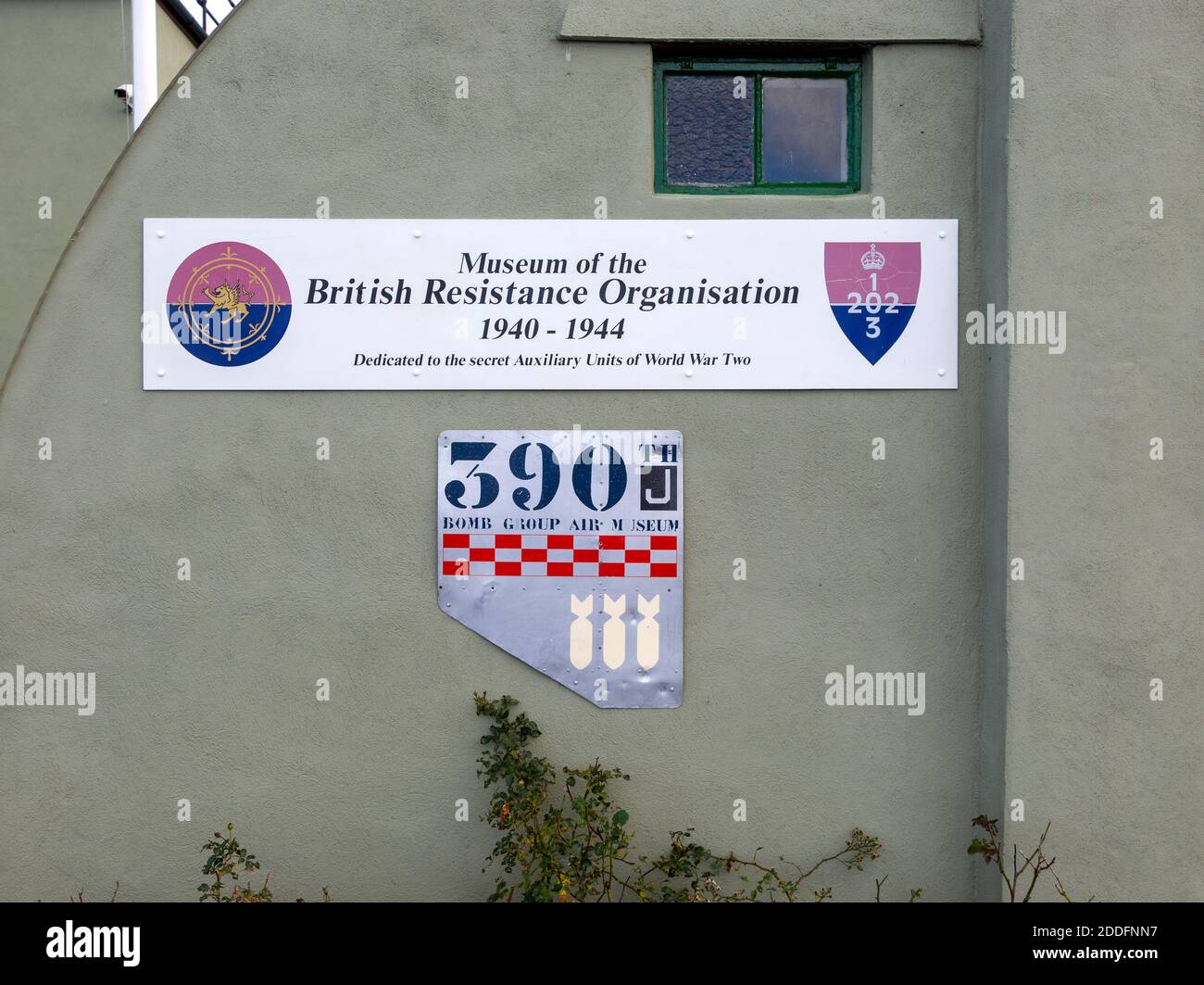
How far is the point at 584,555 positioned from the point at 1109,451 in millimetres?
2068

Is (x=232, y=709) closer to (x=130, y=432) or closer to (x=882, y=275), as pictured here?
(x=130, y=432)

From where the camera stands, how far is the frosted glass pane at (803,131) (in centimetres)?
388

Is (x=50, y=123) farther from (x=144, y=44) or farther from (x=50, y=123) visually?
(x=144, y=44)

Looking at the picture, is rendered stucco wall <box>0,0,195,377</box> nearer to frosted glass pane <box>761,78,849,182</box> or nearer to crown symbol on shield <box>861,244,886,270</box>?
frosted glass pane <box>761,78,849,182</box>

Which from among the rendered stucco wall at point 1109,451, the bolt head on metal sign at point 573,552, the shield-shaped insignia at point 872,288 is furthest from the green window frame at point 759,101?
the bolt head on metal sign at point 573,552

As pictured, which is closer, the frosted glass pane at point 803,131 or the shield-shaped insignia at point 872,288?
the shield-shaped insignia at point 872,288

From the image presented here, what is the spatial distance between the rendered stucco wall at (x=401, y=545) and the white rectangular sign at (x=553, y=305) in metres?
0.09

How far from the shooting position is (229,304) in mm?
3756

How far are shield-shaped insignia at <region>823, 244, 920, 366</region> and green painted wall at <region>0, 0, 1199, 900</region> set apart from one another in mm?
183

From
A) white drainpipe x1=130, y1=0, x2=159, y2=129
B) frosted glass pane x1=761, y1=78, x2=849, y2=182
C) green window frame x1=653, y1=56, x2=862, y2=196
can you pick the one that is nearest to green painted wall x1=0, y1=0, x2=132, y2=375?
white drainpipe x1=130, y1=0, x2=159, y2=129

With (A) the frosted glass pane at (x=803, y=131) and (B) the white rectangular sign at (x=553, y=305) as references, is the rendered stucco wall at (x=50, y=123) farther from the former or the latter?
(A) the frosted glass pane at (x=803, y=131)

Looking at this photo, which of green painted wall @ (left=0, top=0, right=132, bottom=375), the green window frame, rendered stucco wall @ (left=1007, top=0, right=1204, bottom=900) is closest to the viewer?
rendered stucco wall @ (left=1007, top=0, right=1204, bottom=900)

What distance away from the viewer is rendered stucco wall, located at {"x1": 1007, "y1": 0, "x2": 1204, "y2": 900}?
3.54 metres

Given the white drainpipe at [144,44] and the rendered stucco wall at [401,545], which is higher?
the white drainpipe at [144,44]
